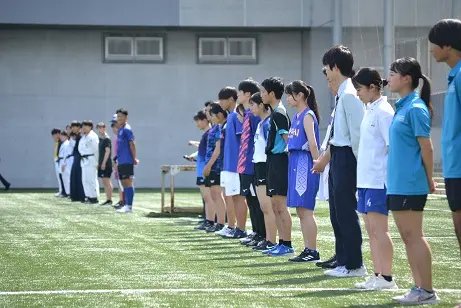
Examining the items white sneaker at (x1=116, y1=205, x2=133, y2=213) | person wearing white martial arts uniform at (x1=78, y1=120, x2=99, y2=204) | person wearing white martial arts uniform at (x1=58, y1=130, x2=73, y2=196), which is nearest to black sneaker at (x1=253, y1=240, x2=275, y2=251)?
white sneaker at (x1=116, y1=205, x2=133, y2=213)

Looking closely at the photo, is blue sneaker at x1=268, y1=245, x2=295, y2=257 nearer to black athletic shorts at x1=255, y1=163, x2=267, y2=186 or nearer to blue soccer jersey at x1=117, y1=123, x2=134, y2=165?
black athletic shorts at x1=255, y1=163, x2=267, y2=186

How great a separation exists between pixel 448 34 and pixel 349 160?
261cm

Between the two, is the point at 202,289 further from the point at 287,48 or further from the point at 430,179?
the point at 287,48

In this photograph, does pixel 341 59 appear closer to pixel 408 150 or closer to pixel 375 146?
pixel 375 146

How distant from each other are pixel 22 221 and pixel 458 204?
1266 cm

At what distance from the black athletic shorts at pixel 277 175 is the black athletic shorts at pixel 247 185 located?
1.32m

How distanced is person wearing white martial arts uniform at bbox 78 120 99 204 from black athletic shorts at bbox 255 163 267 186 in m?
13.6

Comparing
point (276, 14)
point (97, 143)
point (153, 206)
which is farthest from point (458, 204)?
point (276, 14)

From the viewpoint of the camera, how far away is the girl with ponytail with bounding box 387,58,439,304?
7.36 meters

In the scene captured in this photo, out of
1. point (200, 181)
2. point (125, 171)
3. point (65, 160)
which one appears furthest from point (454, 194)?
point (65, 160)

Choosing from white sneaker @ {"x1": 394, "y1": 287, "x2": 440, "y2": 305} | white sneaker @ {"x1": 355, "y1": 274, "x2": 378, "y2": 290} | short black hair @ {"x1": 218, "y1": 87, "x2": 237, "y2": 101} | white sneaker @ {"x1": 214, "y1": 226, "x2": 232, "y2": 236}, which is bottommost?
white sneaker @ {"x1": 214, "y1": 226, "x2": 232, "y2": 236}

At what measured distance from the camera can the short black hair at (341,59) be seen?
9.59 meters

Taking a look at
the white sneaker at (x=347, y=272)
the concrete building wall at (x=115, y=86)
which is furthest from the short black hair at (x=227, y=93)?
the concrete building wall at (x=115, y=86)

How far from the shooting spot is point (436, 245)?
12445mm
